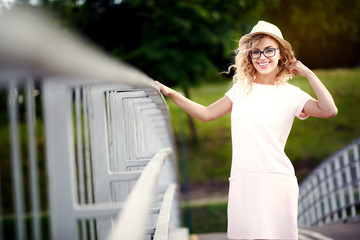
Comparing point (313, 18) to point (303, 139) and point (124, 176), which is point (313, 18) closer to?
point (303, 139)

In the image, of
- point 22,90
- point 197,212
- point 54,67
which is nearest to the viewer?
point 54,67

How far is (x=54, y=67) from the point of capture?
105cm

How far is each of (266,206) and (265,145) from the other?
31cm

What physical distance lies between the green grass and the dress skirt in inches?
566

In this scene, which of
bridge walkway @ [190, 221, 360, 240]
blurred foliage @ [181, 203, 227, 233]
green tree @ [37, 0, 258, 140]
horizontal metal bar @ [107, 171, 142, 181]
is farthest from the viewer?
green tree @ [37, 0, 258, 140]

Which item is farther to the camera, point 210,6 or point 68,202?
point 210,6

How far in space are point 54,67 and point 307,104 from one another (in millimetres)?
2243

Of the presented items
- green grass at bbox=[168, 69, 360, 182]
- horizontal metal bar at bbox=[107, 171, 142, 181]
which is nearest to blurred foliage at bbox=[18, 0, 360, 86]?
green grass at bbox=[168, 69, 360, 182]

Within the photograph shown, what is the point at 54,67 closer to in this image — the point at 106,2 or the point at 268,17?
the point at 106,2

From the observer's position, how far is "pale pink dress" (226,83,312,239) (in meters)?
2.93

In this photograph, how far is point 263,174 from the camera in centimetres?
294

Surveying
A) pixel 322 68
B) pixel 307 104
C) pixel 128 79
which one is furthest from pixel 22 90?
pixel 322 68

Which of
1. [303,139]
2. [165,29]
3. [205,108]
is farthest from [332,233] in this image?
[303,139]

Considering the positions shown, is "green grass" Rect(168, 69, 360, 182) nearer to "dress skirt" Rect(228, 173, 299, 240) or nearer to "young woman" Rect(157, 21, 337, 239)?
"young woman" Rect(157, 21, 337, 239)
